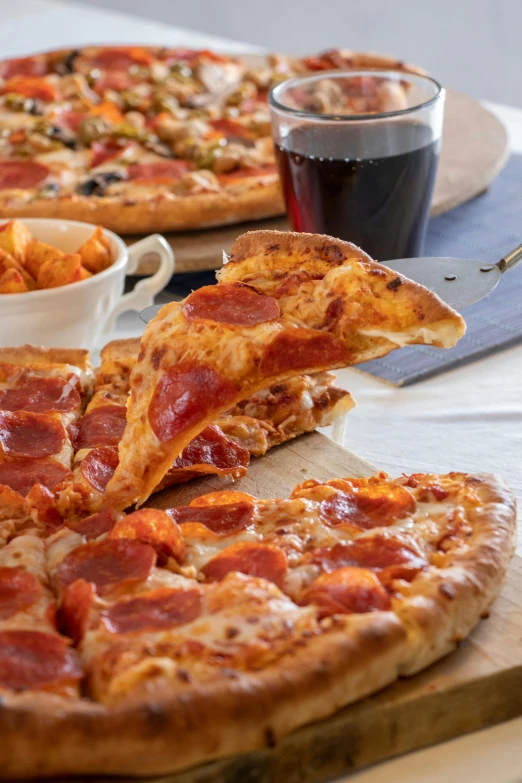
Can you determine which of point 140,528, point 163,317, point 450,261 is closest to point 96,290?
point 163,317

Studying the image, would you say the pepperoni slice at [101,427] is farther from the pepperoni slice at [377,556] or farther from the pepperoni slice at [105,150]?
the pepperoni slice at [105,150]

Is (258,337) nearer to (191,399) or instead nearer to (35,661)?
(191,399)

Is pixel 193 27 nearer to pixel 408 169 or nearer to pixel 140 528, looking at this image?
pixel 408 169

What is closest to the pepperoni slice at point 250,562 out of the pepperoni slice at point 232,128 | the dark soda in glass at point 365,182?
the dark soda in glass at point 365,182

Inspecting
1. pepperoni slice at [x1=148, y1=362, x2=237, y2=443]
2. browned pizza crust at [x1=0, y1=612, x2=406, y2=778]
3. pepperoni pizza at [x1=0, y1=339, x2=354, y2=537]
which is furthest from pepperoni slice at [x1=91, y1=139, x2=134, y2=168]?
browned pizza crust at [x1=0, y1=612, x2=406, y2=778]

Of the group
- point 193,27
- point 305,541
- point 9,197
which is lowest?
point 193,27

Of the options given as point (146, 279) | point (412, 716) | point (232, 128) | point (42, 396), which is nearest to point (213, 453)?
point (42, 396)

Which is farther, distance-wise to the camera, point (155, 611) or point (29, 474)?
point (29, 474)
